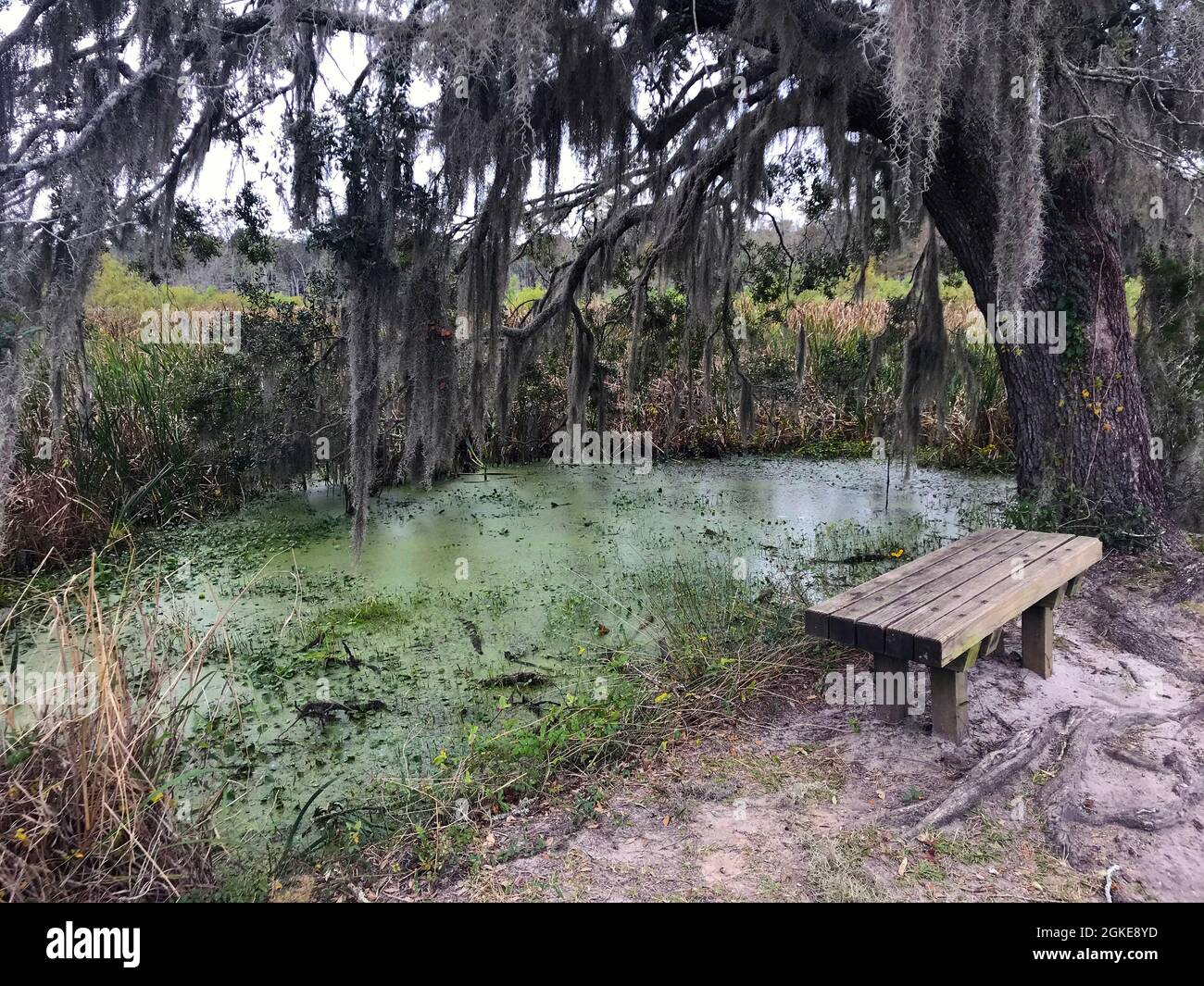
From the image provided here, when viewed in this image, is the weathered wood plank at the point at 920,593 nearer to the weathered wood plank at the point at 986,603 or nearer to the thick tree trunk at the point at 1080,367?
the weathered wood plank at the point at 986,603

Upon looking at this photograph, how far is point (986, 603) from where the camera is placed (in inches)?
91.7

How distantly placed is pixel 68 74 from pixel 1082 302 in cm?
472

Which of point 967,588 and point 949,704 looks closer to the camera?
point 949,704

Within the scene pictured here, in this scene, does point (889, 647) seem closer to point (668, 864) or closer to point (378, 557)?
point (668, 864)

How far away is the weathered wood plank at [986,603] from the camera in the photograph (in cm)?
209

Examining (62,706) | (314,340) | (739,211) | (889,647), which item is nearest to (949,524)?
(739,211)
